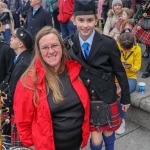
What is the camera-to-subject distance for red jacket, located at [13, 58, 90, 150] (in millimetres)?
2275

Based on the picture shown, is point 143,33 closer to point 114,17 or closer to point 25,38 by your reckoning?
point 114,17

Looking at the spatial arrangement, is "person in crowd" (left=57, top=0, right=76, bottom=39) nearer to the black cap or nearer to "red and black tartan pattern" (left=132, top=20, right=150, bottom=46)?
"red and black tartan pattern" (left=132, top=20, right=150, bottom=46)

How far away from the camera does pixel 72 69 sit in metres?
2.47

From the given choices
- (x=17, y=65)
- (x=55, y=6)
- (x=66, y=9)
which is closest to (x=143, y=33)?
(x=66, y=9)

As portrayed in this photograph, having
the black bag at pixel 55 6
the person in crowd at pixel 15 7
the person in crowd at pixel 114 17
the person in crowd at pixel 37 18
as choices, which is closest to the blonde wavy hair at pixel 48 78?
the person in crowd at pixel 114 17

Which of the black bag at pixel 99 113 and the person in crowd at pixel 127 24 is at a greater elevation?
the person in crowd at pixel 127 24

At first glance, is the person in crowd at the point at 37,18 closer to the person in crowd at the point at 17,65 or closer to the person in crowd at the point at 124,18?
the person in crowd at the point at 124,18

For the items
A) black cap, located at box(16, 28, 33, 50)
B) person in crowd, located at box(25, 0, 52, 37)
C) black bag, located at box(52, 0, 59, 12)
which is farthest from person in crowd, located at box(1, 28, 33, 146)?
black bag, located at box(52, 0, 59, 12)

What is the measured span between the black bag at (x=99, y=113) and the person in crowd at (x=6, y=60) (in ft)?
4.07

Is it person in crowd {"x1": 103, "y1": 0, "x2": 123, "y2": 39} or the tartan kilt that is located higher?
person in crowd {"x1": 103, "y1": 0, "x2": 123, "y2": 39}

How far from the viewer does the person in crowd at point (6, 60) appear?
3352 mm

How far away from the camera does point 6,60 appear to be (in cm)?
337

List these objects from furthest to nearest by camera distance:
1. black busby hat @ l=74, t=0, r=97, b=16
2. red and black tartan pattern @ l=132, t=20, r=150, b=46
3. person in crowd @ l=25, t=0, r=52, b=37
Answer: person in crowd @ l=25, t=0, r=52, b=37
red and black tartan pattern @ l=132, t=20, r=150, b=46
black busby hat @ l=74, t=0, r=97, b=16

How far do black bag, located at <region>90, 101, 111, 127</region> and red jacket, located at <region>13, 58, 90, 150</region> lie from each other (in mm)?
140
